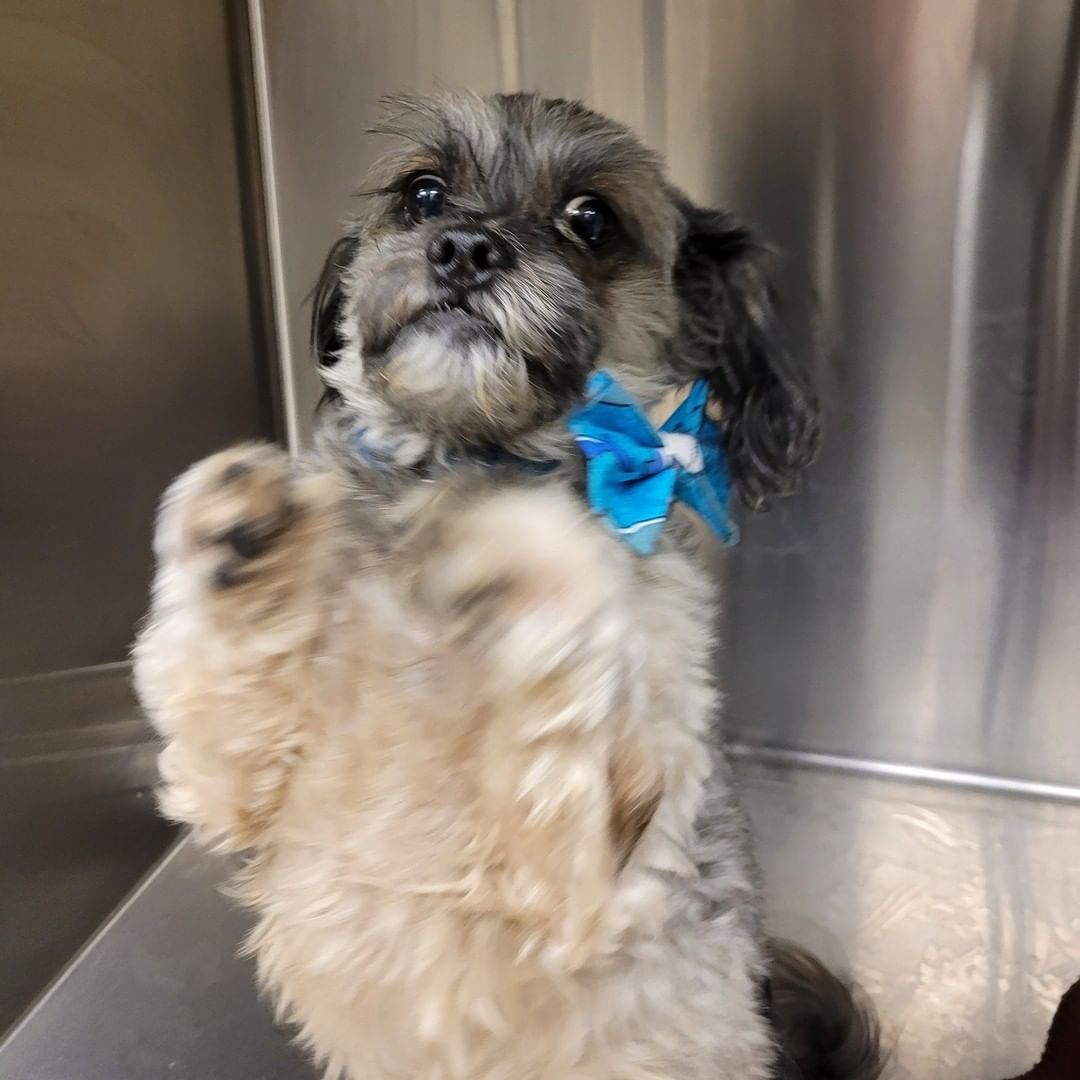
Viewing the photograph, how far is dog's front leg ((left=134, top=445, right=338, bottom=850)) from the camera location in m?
0.67

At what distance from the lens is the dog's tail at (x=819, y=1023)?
985 millimetres

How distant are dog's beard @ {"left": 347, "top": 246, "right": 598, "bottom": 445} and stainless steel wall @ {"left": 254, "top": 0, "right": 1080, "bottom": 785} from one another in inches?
20.9

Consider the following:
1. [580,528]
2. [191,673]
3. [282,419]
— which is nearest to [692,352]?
[580,528]

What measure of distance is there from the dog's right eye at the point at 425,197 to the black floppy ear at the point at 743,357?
22cm

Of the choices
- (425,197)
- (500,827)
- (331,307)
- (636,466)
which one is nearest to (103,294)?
(331,307)

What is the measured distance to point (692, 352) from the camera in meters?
0.96

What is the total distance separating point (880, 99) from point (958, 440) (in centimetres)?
40

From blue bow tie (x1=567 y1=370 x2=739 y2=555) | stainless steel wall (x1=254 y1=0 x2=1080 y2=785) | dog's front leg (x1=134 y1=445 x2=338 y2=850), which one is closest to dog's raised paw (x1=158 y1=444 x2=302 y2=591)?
dog's front leg (x1=134 y1=445 x2=338 y2=850)

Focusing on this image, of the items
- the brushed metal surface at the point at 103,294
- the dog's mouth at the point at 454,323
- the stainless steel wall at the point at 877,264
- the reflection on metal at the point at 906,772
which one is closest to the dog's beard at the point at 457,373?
the dog's mouth at the point at 454,323

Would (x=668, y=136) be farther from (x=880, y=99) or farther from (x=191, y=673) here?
(x=191, y=673)

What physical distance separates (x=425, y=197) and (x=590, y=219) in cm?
14

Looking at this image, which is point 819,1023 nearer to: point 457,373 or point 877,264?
point 457,373

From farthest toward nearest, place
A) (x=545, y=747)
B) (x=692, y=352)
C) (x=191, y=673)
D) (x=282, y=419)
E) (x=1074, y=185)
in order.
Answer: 1. (x=282, y=419)
2. (x=1074, y=185)
3. (x=692, y=352)
4. (x=191, y=673)
5. (x=545, y=747)

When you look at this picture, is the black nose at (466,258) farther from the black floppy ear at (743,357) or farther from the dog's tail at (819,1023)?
the dog's tail at (819,1023)
